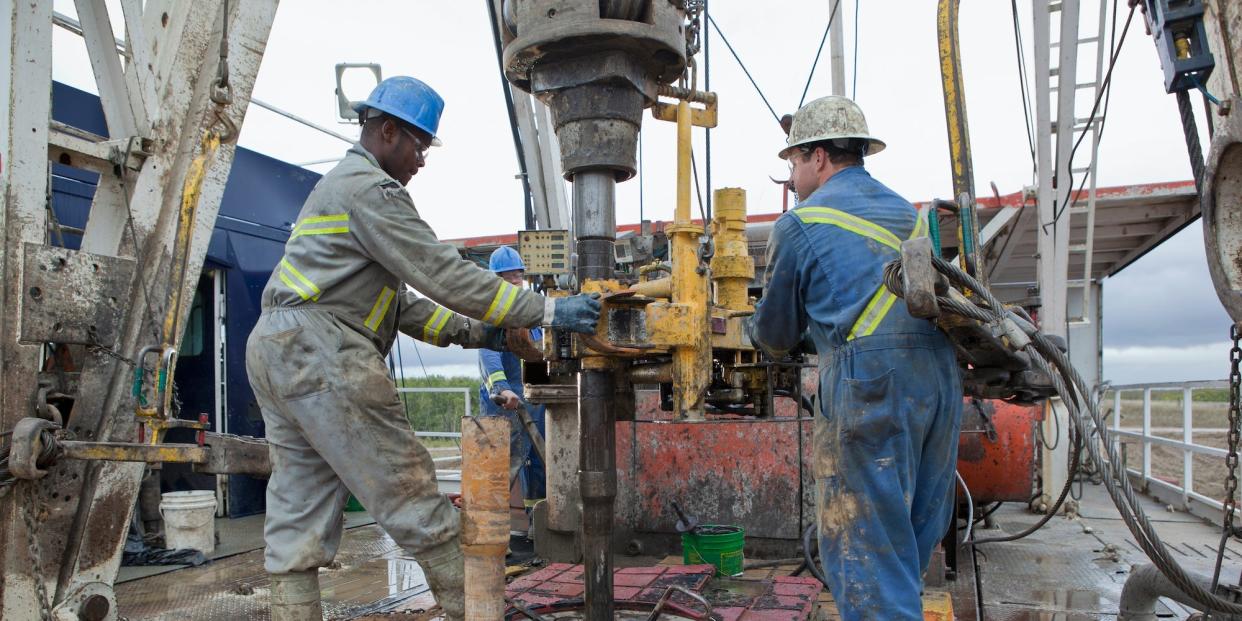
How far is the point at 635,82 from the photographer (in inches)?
140

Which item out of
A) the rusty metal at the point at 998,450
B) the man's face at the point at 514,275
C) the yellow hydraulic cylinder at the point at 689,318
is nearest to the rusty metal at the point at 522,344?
the yellow hydraulic cylinder at the point at 689,318

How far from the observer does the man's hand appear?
246 inches

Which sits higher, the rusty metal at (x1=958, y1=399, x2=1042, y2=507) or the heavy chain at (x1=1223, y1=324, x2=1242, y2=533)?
the heavy chain at (x1=1223, y1=324, x2=1242, y2=533)

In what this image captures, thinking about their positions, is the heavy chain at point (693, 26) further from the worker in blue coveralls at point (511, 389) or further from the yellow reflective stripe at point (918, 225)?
the worker in blue coveralls at point (511, 389)

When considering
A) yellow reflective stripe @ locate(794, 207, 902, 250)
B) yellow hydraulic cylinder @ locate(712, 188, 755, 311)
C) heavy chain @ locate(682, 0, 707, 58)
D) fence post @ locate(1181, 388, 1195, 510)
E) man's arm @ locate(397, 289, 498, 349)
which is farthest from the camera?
fence post @ locate(1181, 388, 1195, 510)

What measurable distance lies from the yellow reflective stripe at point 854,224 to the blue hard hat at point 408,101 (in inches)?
55.7

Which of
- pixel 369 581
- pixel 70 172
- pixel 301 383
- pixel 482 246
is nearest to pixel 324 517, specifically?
pixel 301 383

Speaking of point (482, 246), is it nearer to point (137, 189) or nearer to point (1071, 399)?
point (137, 189)

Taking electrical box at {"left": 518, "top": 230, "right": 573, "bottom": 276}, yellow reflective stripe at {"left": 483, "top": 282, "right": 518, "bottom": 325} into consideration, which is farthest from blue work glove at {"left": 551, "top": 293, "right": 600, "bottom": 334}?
electrical box at {"left": 518, "top": 230, "right": 573, "bottom": 276}

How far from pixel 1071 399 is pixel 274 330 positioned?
2502 millimetres

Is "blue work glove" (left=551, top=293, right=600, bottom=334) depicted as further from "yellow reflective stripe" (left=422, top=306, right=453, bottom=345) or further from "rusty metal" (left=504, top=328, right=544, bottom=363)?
"yellow reflective stripe" (left=422, top=306, right=453, bottom=345)

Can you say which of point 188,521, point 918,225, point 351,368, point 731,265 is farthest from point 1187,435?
point 188,521

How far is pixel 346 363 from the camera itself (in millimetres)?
2904

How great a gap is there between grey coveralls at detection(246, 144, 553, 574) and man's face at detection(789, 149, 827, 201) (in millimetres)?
1034
